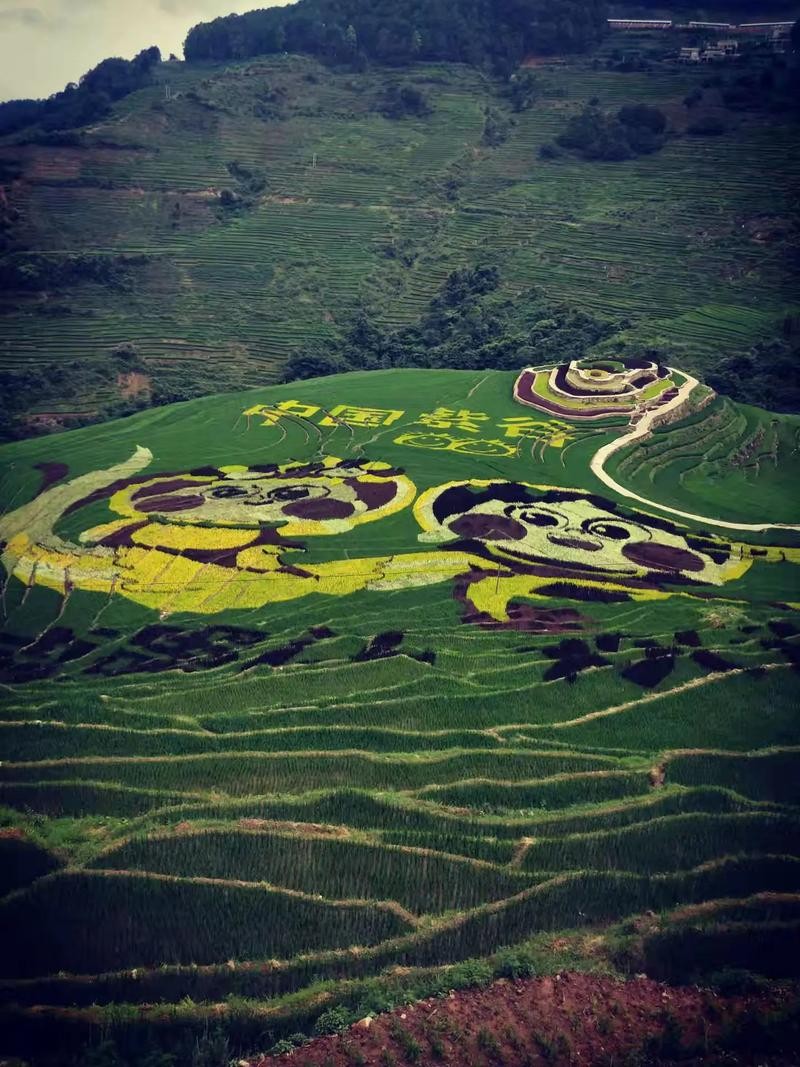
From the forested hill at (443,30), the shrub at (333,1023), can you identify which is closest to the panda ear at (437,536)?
the shrub at (333,1023)

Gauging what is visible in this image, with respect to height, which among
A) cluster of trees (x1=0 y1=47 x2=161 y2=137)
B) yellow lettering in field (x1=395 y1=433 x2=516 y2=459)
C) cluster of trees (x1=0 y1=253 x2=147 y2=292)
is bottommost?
yellow lettering in field (x1=395 y1=433 x2=516 y2=459)

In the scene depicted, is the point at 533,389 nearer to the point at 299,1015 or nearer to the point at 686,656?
the point at 686,656

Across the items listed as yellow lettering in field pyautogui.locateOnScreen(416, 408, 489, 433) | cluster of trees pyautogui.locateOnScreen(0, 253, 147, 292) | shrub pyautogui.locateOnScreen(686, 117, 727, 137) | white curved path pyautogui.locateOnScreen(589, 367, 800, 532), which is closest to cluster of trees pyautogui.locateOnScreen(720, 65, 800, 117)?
shrub pyautogui.locateOnScreen(686, 117, 727, 137)

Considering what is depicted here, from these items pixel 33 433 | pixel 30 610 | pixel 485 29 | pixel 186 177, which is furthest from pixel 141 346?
pixel 485 29

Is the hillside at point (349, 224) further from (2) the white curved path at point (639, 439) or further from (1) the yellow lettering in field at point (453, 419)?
(1) the yellow lettering in field at point (453, 419)

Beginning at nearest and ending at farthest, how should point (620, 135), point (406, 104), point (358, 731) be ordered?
point (358, 731)
point (620, 135)
point (406, 104)

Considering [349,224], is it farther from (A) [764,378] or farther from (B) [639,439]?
(B) [639,439]

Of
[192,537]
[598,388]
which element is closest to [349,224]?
[598,388]

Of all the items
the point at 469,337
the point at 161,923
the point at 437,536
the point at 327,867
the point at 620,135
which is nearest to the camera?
the point at 161,923

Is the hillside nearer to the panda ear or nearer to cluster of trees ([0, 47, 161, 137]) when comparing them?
cluster of trees ([0, 47, 161, 137])
